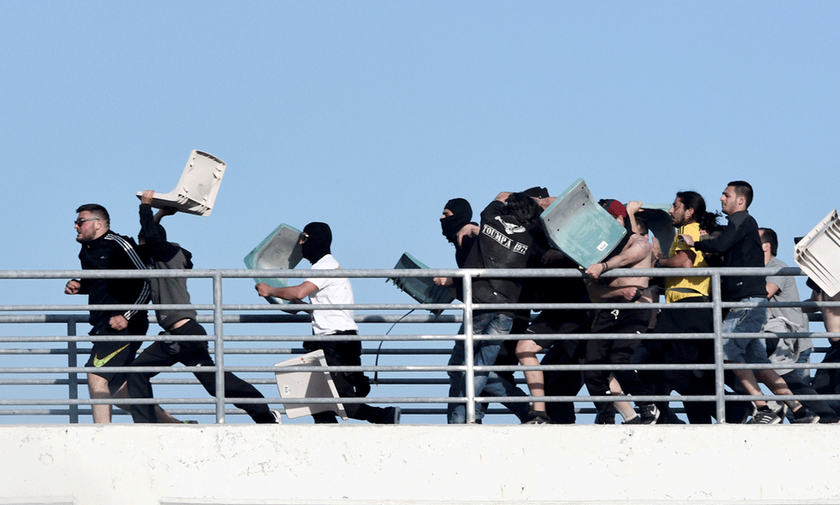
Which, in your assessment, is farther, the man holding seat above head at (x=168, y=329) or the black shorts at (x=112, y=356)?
the man holding seat above head at (x=168, y=329)

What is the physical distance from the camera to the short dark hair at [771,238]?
7832mm

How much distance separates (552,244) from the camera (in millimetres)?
6359

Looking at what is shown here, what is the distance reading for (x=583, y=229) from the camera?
6324mm

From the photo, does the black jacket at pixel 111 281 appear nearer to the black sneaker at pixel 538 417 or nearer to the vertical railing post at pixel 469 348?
the vertical railing post at pixel 469 348

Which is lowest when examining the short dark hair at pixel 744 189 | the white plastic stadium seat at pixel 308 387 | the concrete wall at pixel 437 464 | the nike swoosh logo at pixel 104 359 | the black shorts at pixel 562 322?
the concrete wall at pixel 437 464

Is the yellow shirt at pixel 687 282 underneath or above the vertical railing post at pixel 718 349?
above

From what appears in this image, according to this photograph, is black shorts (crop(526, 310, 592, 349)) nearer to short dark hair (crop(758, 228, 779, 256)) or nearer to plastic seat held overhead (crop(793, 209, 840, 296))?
plastic seat held overhead (crop(793, 209, 840, 296))

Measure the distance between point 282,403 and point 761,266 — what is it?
346cm

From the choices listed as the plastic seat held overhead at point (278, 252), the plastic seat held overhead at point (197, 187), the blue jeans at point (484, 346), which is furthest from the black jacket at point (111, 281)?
the blue jeans at point (484, 346)

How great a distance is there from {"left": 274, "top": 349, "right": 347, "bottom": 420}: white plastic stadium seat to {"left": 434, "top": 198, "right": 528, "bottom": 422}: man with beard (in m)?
0.92

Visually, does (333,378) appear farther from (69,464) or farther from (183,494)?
(69,464)

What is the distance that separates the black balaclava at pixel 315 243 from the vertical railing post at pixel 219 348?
1052mm

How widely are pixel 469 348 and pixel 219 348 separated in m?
1.68

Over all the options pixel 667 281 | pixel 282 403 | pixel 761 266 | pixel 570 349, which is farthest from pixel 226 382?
pixel 761 266
